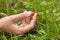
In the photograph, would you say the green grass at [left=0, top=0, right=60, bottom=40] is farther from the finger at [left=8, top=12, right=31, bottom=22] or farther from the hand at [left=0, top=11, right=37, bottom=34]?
the finger at [left=8, top=12, right=31, bottom=22]

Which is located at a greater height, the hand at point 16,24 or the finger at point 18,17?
the finger at point 18,17

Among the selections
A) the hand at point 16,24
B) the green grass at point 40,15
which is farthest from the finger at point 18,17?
the green grass at point 40,15

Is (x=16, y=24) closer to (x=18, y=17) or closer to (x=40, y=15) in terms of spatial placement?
(x=18, y=17)

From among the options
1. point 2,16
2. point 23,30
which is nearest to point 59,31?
point 23,30

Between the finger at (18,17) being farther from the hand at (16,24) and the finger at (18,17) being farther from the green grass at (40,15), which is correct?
the green grass at (40,15)

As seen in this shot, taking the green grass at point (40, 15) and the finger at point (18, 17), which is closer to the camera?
the green grass at point (40, 15)
